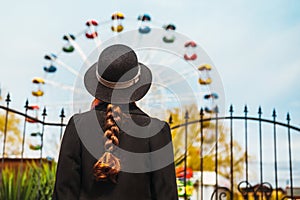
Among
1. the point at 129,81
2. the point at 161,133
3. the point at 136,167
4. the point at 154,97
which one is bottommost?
the point at 136,167

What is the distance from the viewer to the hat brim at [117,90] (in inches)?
89.9

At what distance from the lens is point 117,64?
2.32 meters

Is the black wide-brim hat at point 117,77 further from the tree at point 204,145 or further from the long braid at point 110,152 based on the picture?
the tree at point 204,145

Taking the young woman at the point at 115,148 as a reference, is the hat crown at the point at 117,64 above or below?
above

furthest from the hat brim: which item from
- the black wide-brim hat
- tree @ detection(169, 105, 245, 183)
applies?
tree @ detection(169, 105, 245, 183)

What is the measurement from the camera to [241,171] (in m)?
15.1

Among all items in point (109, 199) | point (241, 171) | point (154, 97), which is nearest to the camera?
point (109, 199)

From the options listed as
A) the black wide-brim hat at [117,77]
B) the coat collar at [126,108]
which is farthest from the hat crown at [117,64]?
the coat collar at [126,108]

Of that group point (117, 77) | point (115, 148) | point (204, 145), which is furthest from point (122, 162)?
point (204, 145)

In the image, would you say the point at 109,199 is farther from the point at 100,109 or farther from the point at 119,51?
the point at 119,51

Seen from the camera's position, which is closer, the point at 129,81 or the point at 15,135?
the point at 129,81

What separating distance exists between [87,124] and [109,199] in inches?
13.5

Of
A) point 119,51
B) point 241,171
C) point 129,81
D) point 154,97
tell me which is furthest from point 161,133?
point 241,171

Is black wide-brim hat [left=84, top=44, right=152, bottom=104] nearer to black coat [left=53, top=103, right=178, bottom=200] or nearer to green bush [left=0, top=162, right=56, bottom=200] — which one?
black coat [left=53, top=103, right=178, bottom=200]
